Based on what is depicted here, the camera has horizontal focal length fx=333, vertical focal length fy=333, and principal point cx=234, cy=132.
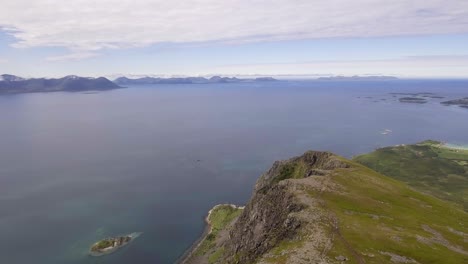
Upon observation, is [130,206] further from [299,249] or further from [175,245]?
[299,249]

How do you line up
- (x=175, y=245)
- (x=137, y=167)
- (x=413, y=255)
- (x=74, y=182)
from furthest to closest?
(x=137, y=167)
(x=74, y=182)
(x=175, y=245)
(x=413, y=255)

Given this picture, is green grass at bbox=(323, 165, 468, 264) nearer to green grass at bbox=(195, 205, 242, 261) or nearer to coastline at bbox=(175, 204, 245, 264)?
green grass at bbox=(195, 205, 242, 261)

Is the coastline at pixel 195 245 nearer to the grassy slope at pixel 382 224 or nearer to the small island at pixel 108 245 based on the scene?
the small island at pixel 108 245

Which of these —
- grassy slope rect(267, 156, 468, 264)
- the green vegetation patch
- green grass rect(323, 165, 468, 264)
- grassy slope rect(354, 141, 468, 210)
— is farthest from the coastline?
grassy slope rect(354, 141, 468, 210)

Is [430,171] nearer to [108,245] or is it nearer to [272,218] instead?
[272,218]

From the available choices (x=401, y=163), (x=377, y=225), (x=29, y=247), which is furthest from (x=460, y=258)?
(x=401, y=163)

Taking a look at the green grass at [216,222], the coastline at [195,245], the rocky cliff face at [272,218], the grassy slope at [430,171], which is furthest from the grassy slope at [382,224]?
the grassy slope at [430,171]
